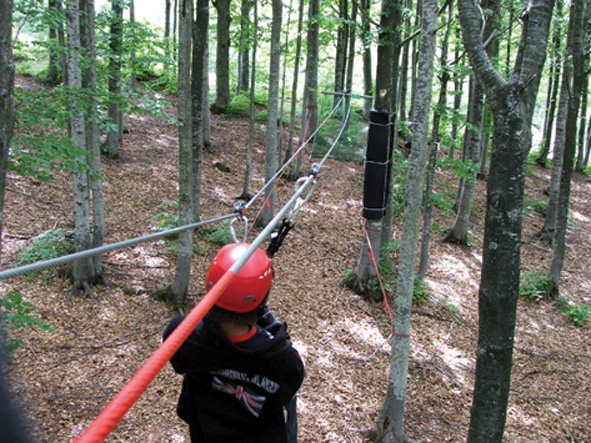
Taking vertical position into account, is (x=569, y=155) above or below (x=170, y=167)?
above

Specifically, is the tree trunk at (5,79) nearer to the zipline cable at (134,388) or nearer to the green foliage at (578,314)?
the zipline cable at (134,388)

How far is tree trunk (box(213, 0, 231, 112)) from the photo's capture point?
1407cm

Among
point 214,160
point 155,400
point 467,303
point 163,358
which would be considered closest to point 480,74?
point 163,358

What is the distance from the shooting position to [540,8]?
2861mm

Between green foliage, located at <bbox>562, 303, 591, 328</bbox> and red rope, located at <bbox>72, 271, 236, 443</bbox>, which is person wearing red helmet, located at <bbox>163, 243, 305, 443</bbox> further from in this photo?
green foliage, located at <bbox>562, 303, 591, 328</bbox>

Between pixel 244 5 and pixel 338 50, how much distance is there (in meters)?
3.43

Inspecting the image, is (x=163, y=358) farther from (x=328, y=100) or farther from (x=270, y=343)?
(x=328, y=100)

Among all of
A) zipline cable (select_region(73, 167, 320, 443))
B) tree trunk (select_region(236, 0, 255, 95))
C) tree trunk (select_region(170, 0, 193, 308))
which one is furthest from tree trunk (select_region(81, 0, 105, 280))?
tree trunk (select_region(236, 0, 255, 95))

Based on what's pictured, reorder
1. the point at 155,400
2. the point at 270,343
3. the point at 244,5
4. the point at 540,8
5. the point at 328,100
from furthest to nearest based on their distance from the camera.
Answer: the point at 328,100 < the point at 244,5 < the point at 155,400 < the point at 540,8 < the point at 270,343

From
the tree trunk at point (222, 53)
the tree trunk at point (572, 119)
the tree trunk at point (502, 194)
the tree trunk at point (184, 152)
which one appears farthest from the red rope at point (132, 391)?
the tree trunk at point (222, 53)

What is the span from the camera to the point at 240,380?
152 centimetres

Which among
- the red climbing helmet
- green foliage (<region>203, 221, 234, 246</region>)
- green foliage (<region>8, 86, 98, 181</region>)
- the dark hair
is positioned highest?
green foliage (<region>8, 86, 98, 181</region>)

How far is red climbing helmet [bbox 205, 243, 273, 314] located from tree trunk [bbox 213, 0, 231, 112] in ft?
44.1

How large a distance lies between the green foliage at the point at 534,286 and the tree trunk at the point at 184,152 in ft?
23.0
